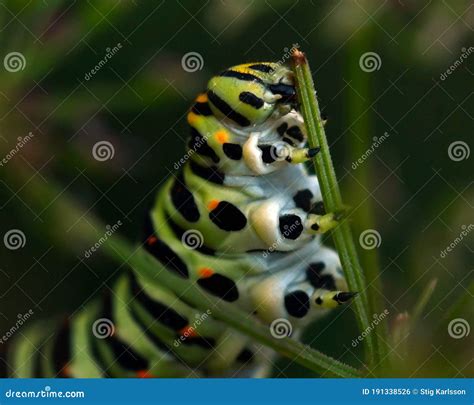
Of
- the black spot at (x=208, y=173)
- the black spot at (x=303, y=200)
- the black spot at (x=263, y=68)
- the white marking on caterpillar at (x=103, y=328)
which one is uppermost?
the black spot at (x=263, y=68)

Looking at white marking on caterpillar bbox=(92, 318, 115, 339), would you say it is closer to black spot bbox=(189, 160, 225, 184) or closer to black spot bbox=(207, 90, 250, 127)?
black spot bbox=(189, 160, 225, 184)

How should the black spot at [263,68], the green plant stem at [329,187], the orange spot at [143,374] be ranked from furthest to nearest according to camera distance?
the orange spot at [143,374], the black spot at [263,68], the green plant stem at [329,187]

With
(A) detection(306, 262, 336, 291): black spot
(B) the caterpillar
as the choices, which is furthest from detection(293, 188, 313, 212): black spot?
(A) detection(306, 262, 336, 291): black spot

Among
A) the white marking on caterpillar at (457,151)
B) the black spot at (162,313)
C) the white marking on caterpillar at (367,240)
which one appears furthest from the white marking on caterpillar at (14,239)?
the white marking on caterpillar at (457,151)

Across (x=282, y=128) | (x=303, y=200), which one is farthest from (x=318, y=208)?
(x=282, y=128)

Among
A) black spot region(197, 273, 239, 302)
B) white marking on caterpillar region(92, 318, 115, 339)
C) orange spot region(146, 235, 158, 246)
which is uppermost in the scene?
black spot region(197, 273, 239, 302)

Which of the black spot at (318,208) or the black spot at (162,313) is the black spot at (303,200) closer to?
the black spot at (318,208)

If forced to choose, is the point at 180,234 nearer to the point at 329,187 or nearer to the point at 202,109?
the point at 202,109
